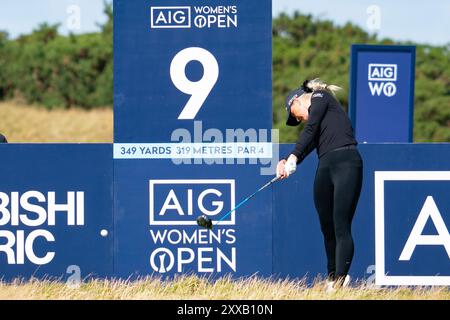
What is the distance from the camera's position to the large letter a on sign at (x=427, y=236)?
733cm

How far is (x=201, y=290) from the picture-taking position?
714 cm

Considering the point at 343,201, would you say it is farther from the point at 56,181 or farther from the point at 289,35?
the point at 289,35

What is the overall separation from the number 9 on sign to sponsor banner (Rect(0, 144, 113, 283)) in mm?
799

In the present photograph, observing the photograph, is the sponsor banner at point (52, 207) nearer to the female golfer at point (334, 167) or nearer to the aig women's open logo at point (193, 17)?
the aig women's open logo at point (193, 17)

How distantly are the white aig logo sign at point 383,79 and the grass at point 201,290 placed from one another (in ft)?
13.4

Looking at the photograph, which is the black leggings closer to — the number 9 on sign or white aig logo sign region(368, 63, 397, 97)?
the number 9 on sign

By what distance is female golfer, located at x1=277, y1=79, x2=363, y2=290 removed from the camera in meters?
6.98

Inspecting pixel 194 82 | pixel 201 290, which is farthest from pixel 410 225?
pixel 194 82

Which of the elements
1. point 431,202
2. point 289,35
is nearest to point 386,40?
point 289,35

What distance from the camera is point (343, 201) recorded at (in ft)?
23.0

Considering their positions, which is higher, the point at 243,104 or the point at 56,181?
the point at 243,104

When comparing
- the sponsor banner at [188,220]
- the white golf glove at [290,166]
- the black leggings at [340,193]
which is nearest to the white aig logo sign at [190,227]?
the sponsor banner at [188,220]
